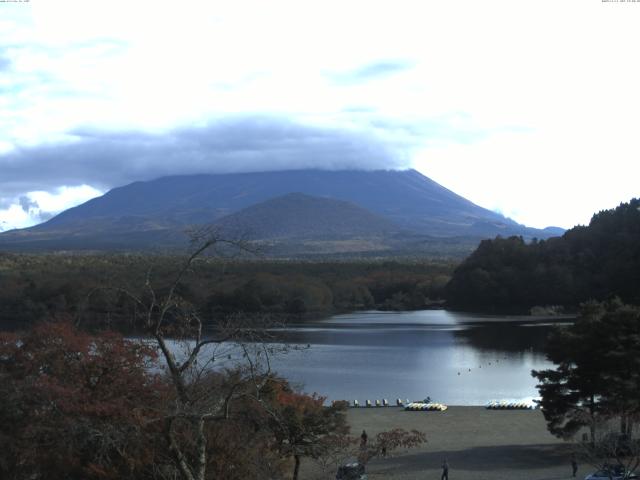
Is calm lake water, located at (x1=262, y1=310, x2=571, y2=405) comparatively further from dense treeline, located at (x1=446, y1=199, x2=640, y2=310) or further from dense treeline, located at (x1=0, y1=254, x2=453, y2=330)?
dense treeline, located at (x1=0, y1=254, x2=453, y2=330)

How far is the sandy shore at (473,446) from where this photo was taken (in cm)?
1850

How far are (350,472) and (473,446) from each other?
253 inches

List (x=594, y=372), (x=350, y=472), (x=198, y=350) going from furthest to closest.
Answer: (x=594, y=372) → (x=350, y=472) → (x=198, y=350)

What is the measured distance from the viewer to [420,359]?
44312 millimetres

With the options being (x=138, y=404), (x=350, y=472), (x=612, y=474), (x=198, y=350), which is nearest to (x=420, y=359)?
Answer: (x=350, y=472)

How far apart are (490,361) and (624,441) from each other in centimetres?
2686

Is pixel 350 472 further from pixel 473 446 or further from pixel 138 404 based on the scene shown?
pixel 138 404

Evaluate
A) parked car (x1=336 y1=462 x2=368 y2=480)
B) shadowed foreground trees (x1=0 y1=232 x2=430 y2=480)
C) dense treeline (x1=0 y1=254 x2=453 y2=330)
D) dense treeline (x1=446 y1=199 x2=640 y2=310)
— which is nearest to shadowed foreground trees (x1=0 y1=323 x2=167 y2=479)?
shadowed foreground trees (x1=0 y1=232 x2=430 y2=480)

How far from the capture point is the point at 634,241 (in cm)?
7038

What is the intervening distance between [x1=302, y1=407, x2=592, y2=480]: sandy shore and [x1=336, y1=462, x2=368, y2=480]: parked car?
1423mm

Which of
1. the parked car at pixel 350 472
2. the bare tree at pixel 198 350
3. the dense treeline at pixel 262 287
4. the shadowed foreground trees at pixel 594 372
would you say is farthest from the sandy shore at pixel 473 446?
the dense treeline at pixel 262 287

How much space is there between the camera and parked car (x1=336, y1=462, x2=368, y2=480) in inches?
634

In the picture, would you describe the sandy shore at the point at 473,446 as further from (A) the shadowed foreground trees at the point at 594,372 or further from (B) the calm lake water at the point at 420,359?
(B) the calm lake water at the point at 420,359

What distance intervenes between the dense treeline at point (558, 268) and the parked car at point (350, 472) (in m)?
55.1
